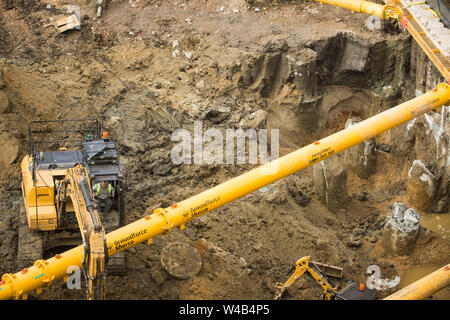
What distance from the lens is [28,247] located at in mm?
14383

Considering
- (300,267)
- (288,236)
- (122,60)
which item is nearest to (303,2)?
(122,60)

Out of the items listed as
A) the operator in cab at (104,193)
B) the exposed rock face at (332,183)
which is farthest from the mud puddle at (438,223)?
the operator in cab at (104,193)

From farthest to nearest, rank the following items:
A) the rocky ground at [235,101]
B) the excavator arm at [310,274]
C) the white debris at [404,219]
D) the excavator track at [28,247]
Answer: the white debris at [404,219]
the rocky ground at [235,101]
the excavator arm at [310,274]
the excavator track at [28,247]

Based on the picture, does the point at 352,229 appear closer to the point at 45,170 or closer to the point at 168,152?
the point at 168,152

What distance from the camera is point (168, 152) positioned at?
18.9m

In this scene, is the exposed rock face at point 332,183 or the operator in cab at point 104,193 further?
the exposed rock face at point 332,183

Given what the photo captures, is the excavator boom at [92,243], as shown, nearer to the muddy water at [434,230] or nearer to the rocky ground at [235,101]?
the rocky ground at [235,101]

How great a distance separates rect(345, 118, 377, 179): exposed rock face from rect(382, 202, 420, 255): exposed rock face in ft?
10.2

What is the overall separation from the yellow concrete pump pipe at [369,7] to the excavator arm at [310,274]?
870 centimetres

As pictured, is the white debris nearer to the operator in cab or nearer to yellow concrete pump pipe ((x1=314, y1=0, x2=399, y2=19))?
yellow concrete pump pipe ((x1=314, y1=0, x2=399, y2=19))

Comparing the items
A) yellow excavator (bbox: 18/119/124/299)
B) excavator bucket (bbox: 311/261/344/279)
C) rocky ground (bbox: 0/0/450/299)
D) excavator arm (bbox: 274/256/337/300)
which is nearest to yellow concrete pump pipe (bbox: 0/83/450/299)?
yellow excavator (bbox: 18/119/124/299)

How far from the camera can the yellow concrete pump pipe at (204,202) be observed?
11391mm

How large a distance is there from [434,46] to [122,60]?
9.52 metres

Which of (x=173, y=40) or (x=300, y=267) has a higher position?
(x=173, y=40)
